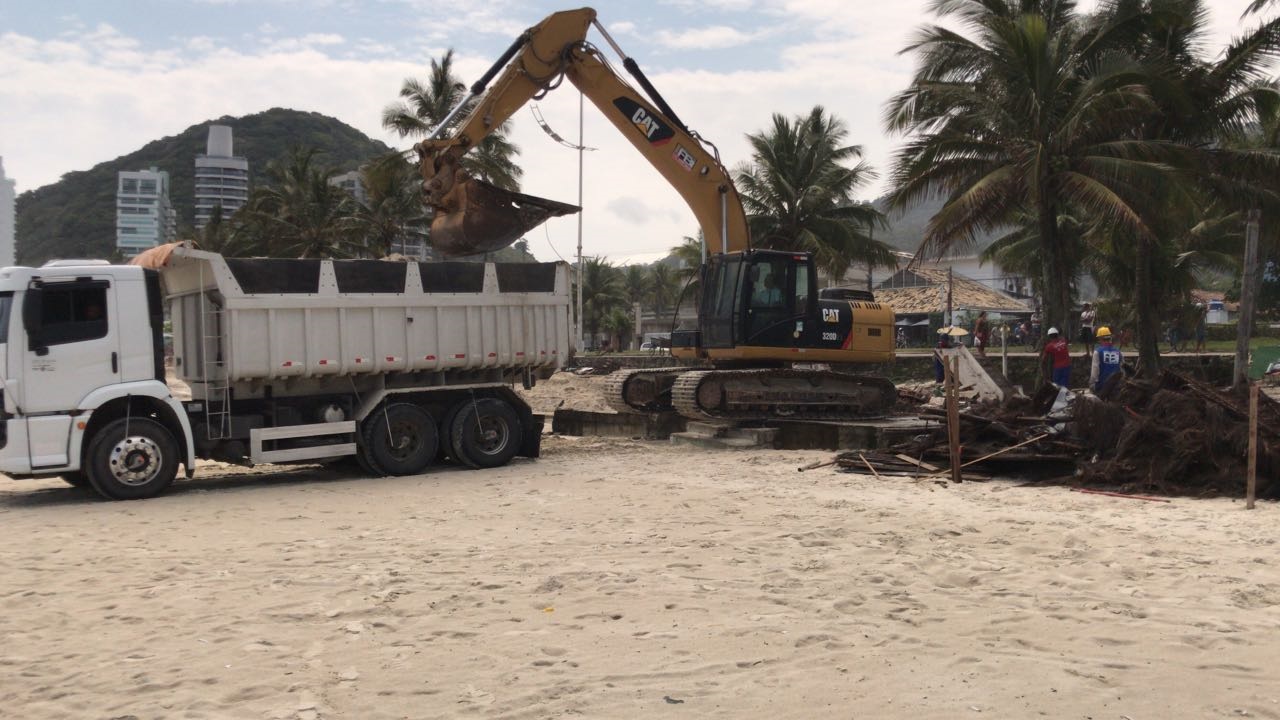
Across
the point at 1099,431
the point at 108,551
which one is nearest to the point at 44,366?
the point at 108,551

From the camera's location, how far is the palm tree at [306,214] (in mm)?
47469

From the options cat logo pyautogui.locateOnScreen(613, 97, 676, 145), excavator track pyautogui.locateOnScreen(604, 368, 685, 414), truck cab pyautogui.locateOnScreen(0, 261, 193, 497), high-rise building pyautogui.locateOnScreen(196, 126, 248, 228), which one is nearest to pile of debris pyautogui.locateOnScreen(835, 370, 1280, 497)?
excavator track pyautogui.locateOnScreen(604, 368, 685, 414)

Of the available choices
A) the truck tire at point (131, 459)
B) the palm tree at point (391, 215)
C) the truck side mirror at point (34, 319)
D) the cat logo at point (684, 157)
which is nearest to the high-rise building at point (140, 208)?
the palm tree at point (391, 215)

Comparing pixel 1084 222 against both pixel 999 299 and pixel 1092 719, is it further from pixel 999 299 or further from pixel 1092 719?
pixel 999 299

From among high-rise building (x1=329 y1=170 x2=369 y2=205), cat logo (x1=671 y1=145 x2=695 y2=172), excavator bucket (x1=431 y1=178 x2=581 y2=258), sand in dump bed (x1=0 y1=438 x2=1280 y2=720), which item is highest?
high-rise building (x1=329 y1=170 x2=369 y2=205)

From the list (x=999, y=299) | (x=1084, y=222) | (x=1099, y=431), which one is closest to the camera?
(x=1099, y=431)

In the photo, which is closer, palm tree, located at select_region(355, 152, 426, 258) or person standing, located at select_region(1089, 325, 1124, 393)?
person standing, located at select_region(1089, 325, 1124, 393)

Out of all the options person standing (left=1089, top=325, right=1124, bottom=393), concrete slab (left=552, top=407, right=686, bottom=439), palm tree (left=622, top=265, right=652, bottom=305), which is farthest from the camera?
palm tree (left=622, top=265, right=652, bottom=305)

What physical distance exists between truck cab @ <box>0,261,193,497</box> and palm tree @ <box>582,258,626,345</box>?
6532cm

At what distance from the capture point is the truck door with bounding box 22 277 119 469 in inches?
447

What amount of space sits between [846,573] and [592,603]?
1842 millimetres

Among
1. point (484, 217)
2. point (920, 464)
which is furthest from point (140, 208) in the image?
point (920, 464)

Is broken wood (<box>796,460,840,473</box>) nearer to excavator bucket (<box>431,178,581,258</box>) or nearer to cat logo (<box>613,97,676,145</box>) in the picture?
excavator bucket (<box>431,178,581,258</box>)

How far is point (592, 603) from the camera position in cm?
686
